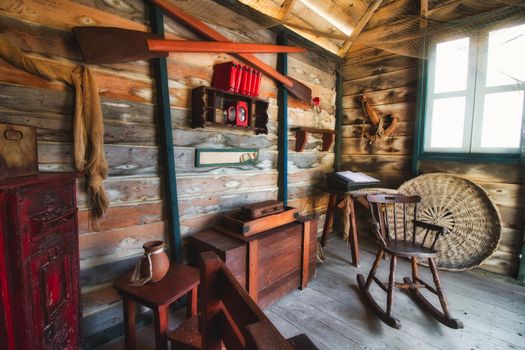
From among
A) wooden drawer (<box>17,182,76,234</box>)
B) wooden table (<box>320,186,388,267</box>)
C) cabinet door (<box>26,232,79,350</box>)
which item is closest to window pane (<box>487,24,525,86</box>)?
wooden table (<box>320,186,388,267</box>)

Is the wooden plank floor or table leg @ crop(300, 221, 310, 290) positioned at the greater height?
table leg @ crop(300, 221, 310, 290)

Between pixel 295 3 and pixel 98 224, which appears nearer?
pixel 98 224

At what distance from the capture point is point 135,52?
1.59 m

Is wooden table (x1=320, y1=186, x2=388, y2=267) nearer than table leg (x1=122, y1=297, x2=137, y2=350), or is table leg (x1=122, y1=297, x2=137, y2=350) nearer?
table leg (x1=122, y1=297, x2=137, y2=350)

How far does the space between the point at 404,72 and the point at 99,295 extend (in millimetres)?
3766

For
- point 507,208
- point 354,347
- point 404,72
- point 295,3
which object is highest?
point 295,3

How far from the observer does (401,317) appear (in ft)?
6.34

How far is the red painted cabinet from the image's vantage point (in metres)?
0.93

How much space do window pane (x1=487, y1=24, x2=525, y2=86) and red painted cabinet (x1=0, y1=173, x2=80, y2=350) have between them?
337 cm

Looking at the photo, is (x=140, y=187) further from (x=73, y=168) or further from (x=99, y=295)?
(x=99, y=295)

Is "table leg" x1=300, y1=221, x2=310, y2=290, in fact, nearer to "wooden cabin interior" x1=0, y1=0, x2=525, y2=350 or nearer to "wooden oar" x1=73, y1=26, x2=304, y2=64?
"wooden cabin interior" x1=0, y1=0, x2=525, y2=350

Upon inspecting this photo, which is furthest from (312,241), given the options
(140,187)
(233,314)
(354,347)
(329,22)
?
(329,22)

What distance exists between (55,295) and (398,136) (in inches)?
138

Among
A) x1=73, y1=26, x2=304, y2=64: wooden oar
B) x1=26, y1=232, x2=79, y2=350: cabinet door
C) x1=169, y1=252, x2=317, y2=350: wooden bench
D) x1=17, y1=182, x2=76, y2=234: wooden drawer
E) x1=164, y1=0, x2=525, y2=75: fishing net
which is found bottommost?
x1=26, y1=232, x2=79, y2=350: cabinet door
